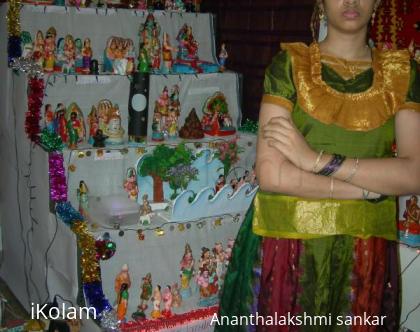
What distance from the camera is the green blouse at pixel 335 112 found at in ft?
4.34

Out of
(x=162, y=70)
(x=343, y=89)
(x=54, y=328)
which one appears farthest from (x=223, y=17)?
→ (x=343, y=89)

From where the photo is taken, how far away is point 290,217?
4.55 ft

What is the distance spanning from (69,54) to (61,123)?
1.68 ft

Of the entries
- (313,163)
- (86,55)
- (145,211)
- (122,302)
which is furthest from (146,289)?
(313,163)

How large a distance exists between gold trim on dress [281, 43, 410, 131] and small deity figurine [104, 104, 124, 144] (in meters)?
1.90

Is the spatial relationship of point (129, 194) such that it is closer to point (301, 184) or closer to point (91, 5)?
point (91, 5)

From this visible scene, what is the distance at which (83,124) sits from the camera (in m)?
3.15

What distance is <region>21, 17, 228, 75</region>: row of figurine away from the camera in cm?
319

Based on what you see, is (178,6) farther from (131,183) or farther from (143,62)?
(131,183)

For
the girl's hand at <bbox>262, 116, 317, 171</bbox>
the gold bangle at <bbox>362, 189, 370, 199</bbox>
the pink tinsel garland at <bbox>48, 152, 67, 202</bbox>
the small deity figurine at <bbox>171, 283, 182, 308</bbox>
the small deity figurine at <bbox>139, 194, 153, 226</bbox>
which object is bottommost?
the small deity figurine at <bbox>171, 283, 182, 308</bbox>

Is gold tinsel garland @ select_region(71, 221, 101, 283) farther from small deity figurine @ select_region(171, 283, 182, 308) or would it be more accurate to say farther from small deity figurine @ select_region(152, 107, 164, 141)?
small deity figurine @ select_region(152, 107, 164, 141)

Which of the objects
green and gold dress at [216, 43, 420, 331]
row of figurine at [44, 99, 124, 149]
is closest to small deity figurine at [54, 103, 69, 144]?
row of figurine at [44, 99, 124, 149]

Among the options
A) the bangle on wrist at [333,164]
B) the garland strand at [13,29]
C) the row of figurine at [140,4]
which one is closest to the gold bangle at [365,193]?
the bangle on wrist at [333,164]

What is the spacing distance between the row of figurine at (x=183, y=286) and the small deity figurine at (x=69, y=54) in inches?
51.7
